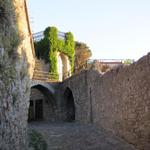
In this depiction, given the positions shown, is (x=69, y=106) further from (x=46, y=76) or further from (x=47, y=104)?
(x=46, y=76)

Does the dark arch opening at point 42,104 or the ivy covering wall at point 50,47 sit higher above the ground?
the ivy covering wall at point 50,47

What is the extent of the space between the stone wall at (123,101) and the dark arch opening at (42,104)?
7836 millimetres

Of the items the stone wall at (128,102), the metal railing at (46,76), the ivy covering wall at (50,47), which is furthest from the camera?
the ivy covering wall at (50,47)

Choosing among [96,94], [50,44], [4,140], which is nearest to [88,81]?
[96,94]

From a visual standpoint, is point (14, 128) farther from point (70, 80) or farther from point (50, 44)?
point (50, 44)

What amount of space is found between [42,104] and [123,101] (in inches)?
716

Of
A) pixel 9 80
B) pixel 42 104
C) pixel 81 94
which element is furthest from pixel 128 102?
pixel 42 104

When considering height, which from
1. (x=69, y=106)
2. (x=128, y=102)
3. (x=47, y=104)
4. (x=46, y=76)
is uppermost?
(x=46, y=76)

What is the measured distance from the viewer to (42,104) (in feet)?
101

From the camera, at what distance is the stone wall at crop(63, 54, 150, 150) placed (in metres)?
10.5

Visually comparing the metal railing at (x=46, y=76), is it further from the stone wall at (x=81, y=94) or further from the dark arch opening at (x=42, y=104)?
the stone wall at (x=81, y=94)

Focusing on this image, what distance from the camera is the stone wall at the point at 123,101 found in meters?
10.5

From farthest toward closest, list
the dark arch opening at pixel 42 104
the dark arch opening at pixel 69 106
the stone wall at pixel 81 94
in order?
the dark arch opening at pixel 42 104 → the dark arch opening at pixel 69 106 → the stone wall at pixel 81 94

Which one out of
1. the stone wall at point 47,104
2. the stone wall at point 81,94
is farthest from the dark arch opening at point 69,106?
the stone wall at point 81,94
